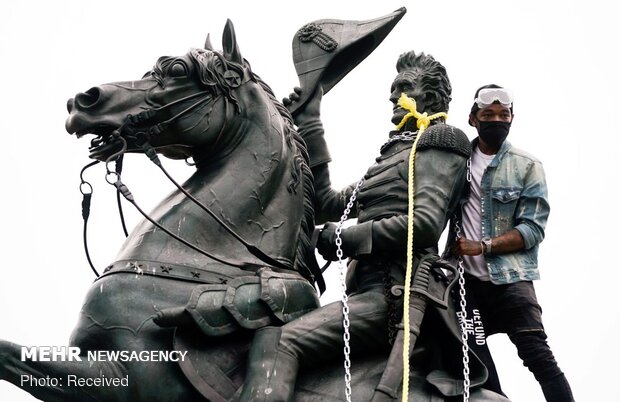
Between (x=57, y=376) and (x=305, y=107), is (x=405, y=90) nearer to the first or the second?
(x=305, y=107)

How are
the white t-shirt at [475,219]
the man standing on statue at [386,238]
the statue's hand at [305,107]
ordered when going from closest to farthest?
the man standing on statue at [386,238]
the white t-shirt at [475,219]
the statue's hand at [305,107]

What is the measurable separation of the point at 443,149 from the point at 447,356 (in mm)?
1563

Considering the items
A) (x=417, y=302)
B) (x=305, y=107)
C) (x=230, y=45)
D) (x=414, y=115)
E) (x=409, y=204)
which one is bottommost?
(x=417, y=302)

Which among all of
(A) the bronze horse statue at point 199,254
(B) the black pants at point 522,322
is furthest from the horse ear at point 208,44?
(B) the black pants at point 522,322

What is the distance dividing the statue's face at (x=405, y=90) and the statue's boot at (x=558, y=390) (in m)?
2.40

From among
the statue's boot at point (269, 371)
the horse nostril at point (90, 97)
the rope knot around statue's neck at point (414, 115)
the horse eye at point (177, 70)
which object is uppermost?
the horse eye at point (177, 70)

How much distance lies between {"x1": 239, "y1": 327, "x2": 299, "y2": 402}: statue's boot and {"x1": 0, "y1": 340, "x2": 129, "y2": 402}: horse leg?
87 centimetres

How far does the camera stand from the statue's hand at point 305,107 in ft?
40.9

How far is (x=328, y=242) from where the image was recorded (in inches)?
434

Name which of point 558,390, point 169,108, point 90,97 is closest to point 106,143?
point 90,97

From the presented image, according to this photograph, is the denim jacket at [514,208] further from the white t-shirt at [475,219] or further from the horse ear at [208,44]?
the horse ear at [208,44]

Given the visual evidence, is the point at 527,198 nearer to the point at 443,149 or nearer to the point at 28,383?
the point at 443,149

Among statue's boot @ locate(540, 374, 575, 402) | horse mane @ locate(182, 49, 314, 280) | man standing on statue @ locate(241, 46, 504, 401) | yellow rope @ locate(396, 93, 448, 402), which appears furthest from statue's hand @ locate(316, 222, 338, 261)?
statue's boot @ locate(540, 374, 575, 402)

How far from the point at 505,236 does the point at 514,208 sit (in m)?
0.27
